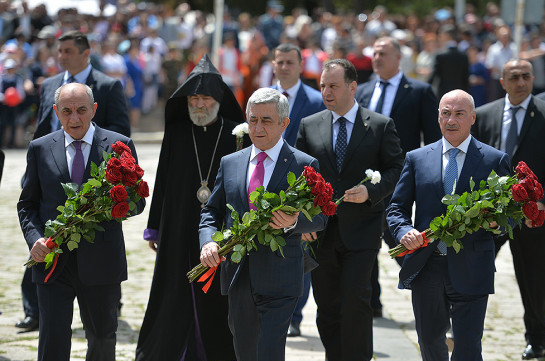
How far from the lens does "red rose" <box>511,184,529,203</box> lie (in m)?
5.88

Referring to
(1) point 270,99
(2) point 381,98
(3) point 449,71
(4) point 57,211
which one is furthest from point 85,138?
(3) point 449,71

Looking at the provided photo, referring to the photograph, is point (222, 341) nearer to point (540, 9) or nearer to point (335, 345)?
point (335, 345)

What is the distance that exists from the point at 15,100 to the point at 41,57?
1801 millimetres

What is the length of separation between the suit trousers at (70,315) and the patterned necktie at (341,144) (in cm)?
210

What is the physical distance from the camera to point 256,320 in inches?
236

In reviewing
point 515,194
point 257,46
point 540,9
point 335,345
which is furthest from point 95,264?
point 257,46

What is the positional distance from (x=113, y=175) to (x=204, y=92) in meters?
1.50

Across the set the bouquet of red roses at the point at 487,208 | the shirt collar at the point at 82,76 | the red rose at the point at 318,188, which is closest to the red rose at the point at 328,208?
the red rose at the point at 318,188

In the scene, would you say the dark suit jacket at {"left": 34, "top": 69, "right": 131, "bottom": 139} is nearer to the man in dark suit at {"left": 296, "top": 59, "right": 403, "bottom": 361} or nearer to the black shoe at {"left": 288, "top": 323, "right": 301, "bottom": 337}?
the man in dark suit at {"left": 296, "top": 59, "right": 403, "bottom": 361}

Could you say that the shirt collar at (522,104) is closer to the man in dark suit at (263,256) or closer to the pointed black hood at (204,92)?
the pointed black hood at (204,92)

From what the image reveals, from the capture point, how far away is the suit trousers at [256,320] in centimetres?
585

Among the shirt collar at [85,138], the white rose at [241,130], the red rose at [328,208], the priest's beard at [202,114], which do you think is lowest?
the red rose at [328,208]

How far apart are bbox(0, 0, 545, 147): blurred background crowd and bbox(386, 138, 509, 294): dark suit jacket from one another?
12.4 metres

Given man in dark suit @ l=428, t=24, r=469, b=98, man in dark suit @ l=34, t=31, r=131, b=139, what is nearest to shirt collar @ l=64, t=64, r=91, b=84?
man in dark suit @ l=34, t=31, r=131, b=139
